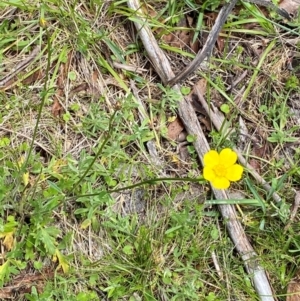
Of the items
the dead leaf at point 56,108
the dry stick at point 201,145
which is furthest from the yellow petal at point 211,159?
the dead leaf at point 56,108

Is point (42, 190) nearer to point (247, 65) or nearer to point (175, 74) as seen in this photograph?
point (175, 74)

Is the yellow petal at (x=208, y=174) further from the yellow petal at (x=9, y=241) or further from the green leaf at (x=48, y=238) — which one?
the yellow petal at (x=9, y=241)

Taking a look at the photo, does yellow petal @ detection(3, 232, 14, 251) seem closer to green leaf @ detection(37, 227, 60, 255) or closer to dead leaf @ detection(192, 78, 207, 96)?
green leaf @ detection(37, 227, 60, 255)

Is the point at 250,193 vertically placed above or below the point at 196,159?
below

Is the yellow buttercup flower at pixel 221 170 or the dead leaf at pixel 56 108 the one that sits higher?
the dead leaf at pixel 56 108

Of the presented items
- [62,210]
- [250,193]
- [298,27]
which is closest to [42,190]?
[62,210]

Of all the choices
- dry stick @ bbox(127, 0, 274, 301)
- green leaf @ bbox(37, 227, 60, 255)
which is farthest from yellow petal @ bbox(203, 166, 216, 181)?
green leaf @ bbox(37, 227, 60, 255)

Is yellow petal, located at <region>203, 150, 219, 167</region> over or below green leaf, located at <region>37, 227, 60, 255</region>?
over
